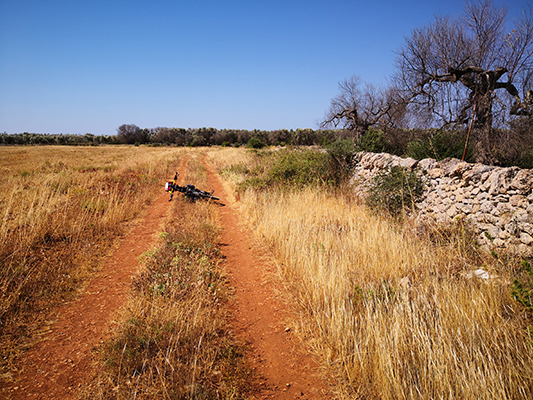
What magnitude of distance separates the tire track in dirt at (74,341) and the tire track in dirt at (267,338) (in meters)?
1.74

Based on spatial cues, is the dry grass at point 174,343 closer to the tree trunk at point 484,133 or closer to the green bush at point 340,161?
the green bush at point 340,161

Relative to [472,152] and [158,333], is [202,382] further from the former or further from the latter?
[472,152]

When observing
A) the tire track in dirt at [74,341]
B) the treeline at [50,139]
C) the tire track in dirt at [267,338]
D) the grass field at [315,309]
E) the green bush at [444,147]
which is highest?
the treeline at [50,139]

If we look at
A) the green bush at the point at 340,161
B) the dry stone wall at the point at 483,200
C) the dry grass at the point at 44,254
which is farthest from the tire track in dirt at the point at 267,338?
the green bush at the point at 340,161

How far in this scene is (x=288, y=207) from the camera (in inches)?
301

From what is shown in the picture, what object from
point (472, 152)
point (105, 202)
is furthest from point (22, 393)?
point (472, 152)

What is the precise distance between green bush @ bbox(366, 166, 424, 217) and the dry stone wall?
0.24 m

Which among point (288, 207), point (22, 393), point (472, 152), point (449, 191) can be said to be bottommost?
point (22, 393)

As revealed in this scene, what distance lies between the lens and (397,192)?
7031 millimetres

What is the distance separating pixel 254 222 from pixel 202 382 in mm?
5338

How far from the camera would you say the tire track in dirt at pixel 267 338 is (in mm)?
2609

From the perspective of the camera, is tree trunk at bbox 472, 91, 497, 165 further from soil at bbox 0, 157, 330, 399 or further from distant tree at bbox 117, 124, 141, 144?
distant tree at bbox 117, 124, 141, 144

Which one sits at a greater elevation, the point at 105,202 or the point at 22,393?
the point at 105,202

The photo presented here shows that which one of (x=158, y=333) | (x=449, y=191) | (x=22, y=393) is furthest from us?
(x=449, y=191)
